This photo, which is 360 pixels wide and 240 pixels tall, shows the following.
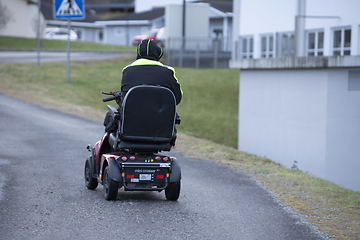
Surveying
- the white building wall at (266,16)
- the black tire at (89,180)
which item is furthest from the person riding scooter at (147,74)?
the white building wall at (266,16)

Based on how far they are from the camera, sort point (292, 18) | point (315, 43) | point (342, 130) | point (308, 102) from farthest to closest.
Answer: point (292, 18) → point (315, 43) → point (308, 102) → point (342, 130)

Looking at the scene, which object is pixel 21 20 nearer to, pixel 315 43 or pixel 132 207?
pixel 315 43

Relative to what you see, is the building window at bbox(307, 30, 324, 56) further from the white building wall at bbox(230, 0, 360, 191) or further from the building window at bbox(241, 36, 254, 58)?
the building window at bbox(241, 36, 254, 58)

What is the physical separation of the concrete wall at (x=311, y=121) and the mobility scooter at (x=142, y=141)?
8988mm

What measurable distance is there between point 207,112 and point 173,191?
15069 millimetres

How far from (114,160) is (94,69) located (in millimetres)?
19227

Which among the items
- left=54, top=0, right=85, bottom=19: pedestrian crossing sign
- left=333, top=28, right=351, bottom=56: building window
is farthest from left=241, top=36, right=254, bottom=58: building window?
left=54, top=0, right=85, bottom=19: pedestrian crossing sign

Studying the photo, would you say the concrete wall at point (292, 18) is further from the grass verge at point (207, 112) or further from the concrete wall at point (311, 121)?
the grass verge at point (207, 112)

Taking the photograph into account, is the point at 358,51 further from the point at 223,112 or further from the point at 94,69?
the point at 94,69

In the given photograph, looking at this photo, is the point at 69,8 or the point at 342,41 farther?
the point at 69,8

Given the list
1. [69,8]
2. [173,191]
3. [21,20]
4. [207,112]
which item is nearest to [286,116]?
[207,112]

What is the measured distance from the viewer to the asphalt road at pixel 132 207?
4.90m

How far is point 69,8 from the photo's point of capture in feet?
59.9

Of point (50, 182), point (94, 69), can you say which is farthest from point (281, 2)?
point (50, 182)
